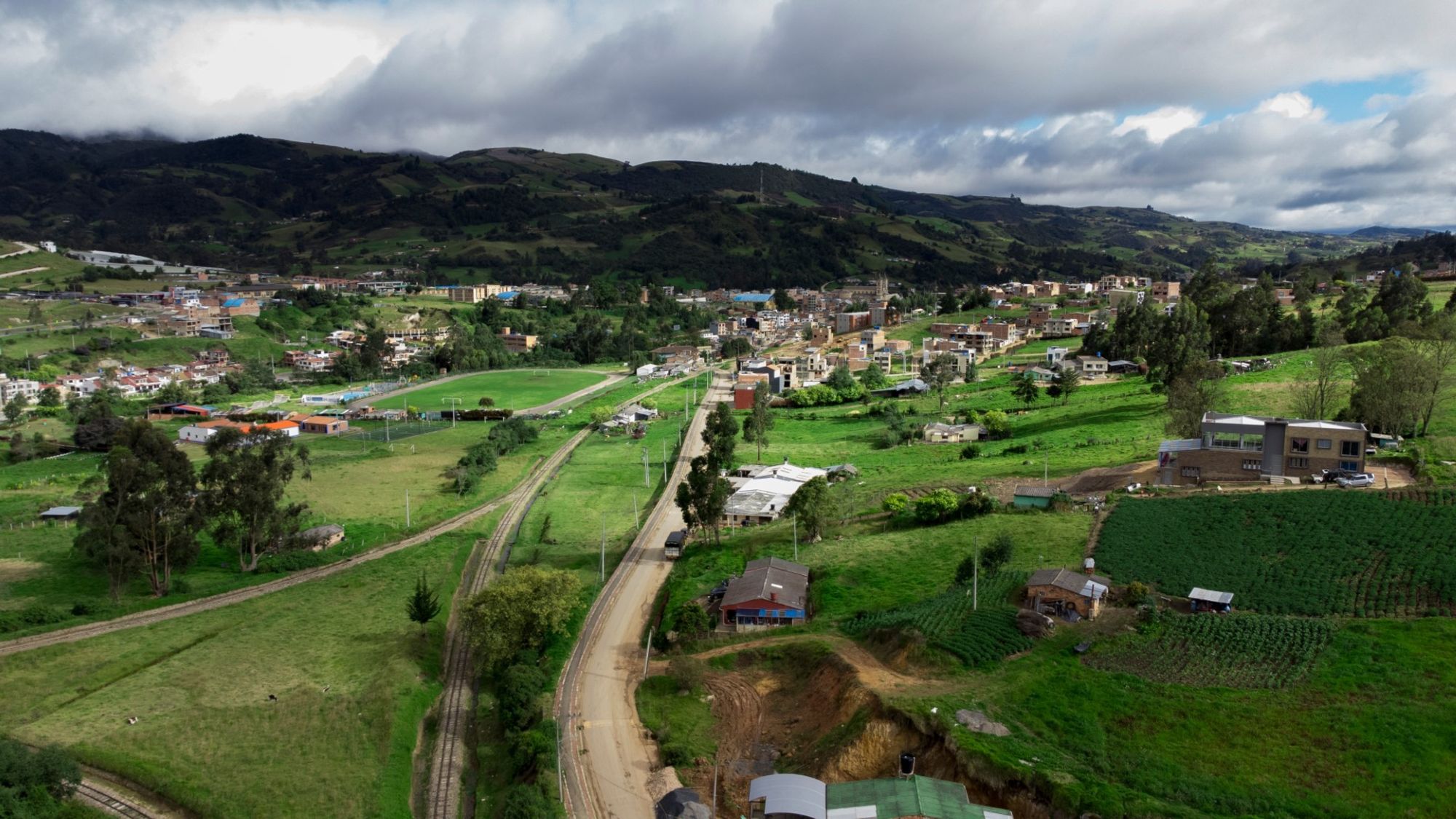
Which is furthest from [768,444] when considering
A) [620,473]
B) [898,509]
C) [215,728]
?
[215,728]

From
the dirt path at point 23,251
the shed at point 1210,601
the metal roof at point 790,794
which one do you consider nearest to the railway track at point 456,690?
the metal roof at point 790,794

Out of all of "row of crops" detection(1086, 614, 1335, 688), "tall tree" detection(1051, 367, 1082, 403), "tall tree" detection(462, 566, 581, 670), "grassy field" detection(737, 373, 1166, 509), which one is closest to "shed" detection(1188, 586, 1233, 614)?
"row of crops" detection(1086, 614, 1335, 688)

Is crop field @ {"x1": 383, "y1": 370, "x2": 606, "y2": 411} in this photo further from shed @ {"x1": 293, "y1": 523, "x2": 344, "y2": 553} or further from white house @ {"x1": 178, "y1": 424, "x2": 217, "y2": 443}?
shed @ {"x1": 293, "y1": 523, "x2": 344, "y2": 553}

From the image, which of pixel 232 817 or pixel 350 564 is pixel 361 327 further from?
pixel 232 817

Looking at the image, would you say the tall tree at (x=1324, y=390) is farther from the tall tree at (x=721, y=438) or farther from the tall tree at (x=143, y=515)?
the tall tree at (x=143, y=515)

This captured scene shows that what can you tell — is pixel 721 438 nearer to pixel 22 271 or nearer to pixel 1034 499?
pixel 1034 499

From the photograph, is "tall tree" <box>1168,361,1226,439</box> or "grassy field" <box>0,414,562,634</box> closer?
"grassy field" <box>0,414,562,634</box>
